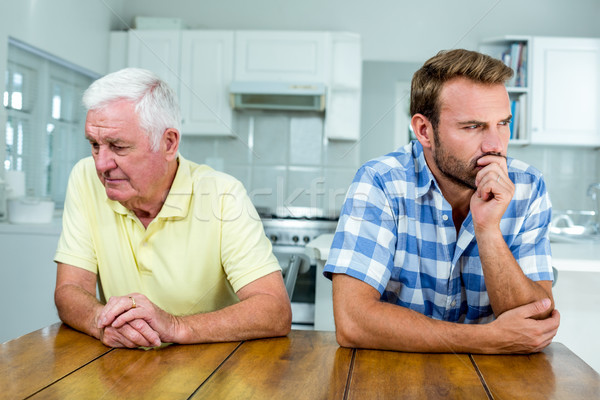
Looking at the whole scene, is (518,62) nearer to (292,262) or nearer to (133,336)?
(292,262)

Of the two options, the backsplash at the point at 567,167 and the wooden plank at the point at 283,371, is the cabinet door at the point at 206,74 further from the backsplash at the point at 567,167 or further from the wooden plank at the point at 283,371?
the wooden plank at the point at 283,371

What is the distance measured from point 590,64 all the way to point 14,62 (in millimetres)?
3389

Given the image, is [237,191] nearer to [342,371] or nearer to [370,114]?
[342,371]

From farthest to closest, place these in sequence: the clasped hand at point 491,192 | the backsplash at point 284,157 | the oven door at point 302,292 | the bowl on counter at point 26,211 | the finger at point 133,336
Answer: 1. the backsplash at point 284,157
2. the oven door at point 302,292
3. the bowl on counter at point 26,211
4. the clasped hand at point 491,192
5. the finger at point 133,336

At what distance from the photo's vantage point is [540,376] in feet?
2.67

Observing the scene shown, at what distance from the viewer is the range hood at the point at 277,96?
3604 millimetres

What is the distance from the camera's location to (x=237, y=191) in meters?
1.26

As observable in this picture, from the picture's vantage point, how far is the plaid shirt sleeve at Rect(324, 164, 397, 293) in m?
1.09

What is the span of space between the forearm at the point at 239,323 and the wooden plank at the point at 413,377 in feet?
0.58

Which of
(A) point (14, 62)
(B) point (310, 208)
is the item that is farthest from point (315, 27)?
(A) point (14, 62)

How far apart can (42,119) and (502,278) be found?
2.78 metres

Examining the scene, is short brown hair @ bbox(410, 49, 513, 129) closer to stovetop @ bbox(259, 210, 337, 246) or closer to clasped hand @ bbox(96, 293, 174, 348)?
clasped hand @ bbox(96, 293, 174, 348)

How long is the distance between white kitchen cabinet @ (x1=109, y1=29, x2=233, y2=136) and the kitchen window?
1.58 feet

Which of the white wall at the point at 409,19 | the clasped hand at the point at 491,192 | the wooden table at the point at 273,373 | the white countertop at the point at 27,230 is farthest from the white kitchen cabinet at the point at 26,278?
the white wall at the point at 409,19
